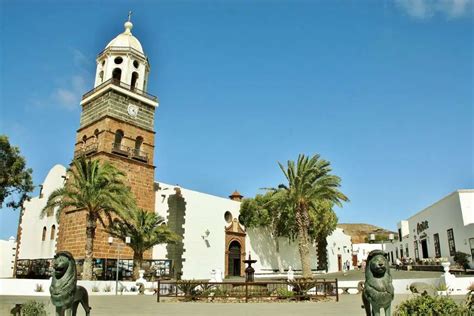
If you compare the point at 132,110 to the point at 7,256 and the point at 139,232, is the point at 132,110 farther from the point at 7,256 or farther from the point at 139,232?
the point at 7,256

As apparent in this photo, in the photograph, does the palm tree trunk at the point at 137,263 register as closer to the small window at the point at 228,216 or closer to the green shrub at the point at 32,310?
the small window at the point at 228,216

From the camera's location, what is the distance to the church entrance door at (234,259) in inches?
1229

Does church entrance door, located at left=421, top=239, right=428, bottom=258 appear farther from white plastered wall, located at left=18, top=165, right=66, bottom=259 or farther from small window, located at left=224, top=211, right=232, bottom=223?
white plastered wall, located at left=18, top=165, right=66, bottom=259

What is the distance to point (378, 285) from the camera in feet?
21.2

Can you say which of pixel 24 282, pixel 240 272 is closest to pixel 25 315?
pixel 24 282

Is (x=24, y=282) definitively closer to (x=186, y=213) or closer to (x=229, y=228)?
(x=186, y=213)

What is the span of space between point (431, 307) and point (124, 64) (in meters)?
25.2

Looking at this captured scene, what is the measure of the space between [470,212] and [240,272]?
17160 mm

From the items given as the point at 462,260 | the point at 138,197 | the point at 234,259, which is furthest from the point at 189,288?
the point at 462,260

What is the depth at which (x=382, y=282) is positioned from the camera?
21.2 ft

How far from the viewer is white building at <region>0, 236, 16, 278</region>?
109ft

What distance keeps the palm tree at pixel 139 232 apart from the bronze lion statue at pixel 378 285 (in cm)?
1608

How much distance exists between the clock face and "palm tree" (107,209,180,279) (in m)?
7.91

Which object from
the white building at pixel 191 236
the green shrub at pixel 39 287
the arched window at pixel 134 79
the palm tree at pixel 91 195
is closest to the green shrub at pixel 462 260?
the white building at pixel 191 236
